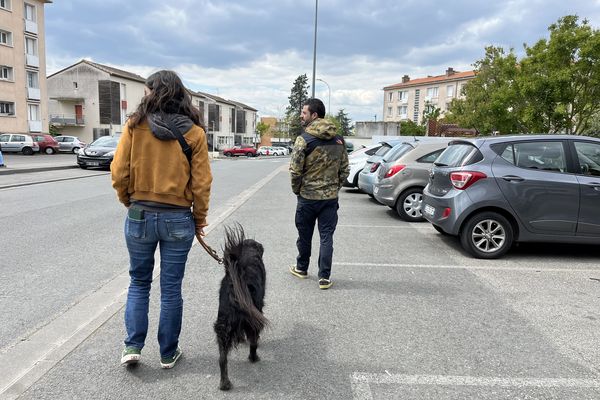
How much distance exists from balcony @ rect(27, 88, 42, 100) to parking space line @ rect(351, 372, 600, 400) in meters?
46.1

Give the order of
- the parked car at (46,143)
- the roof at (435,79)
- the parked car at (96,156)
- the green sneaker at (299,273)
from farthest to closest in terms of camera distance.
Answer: the roof at (435,79)
the parked car at (46,143)
the parked car at (96,156)
the green sneaker at (299,273)

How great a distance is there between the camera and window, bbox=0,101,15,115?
3764 cm

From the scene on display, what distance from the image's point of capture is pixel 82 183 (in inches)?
570

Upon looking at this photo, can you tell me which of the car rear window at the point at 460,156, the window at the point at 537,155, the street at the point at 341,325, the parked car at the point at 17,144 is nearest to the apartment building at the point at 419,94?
the parked car at the point at 17,144

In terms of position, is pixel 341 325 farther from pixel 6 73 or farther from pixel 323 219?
pixel 6 73

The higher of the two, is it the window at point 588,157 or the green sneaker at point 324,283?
the window at point 588,157

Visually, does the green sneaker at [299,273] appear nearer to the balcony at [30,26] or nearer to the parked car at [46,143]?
the parked car at [46,143]

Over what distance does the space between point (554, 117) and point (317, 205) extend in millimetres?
11931

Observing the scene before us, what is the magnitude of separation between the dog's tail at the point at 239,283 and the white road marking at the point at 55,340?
1.42 m

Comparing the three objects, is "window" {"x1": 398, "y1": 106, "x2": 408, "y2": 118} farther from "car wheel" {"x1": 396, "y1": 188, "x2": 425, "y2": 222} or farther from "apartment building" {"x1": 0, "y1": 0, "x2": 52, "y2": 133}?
"car wheel" {"x1": 396, "y1": 188, "x2": 425, "y2": 222}

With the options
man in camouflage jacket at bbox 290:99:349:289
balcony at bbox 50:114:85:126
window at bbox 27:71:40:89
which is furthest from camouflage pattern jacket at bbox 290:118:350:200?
balcony at bbox 50:114:85:126

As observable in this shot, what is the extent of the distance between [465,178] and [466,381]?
3.56m

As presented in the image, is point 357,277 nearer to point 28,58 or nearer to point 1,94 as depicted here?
point 1,94

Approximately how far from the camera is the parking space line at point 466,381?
2914mm
